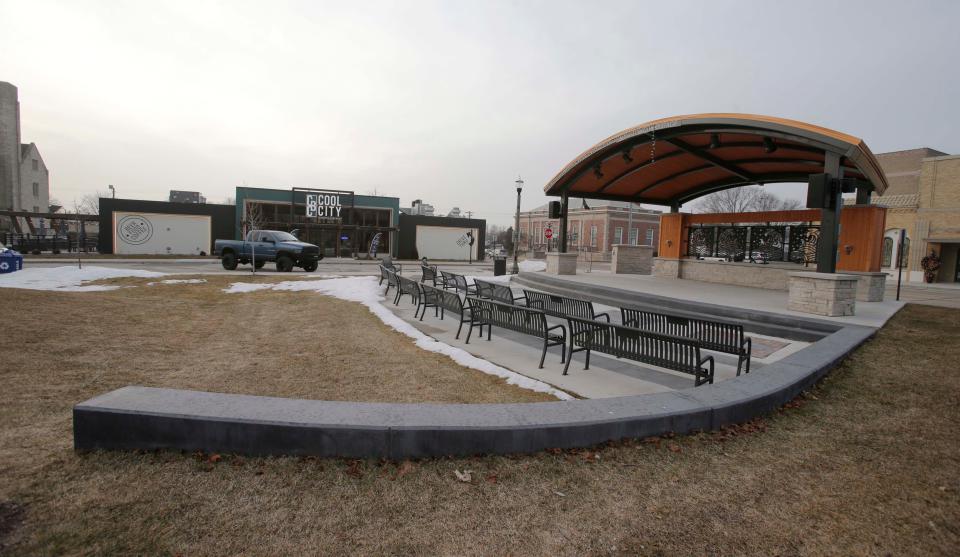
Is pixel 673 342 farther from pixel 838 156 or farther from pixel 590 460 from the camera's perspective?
pixel 838 156

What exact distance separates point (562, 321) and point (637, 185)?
11546 mm

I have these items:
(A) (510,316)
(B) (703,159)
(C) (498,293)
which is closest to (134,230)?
(C) (498,293)

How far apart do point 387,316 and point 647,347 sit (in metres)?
5.73

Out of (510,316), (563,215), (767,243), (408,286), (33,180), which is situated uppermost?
(33,180)

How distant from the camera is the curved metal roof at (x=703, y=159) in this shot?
10484mm

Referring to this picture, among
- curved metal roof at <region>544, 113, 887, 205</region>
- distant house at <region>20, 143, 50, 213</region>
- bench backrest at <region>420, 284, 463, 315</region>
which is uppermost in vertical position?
distant house at <region>20, 143, 50, 213</region>

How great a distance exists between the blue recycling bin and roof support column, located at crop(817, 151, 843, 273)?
25527 millimetres

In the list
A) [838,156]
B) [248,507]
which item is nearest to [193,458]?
[248,507]

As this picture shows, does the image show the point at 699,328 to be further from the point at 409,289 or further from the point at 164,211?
the point at 164,211

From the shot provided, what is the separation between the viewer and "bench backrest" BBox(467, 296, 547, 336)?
7.19 m

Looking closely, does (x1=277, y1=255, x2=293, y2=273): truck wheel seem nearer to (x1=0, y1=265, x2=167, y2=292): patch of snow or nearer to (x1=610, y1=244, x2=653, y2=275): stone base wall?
(x1=0, y1=265, x2=167, y2=292): patch of snow

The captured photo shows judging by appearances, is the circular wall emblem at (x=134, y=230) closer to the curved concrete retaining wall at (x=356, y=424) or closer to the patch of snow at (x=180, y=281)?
the patch of snow at (x=180, y=281)

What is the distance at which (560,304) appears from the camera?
873 centimetres

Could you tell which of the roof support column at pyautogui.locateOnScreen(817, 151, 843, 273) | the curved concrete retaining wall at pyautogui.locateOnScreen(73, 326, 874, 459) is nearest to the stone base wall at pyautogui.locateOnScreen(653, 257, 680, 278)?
the roof support column at pyautogui.locateOnScreen(817, 151, 843, 273)
